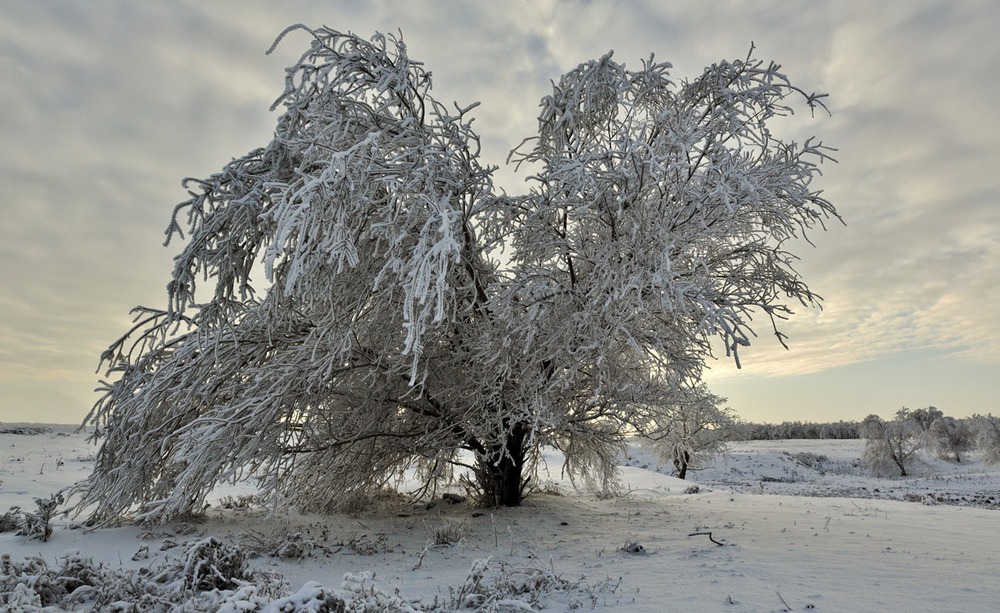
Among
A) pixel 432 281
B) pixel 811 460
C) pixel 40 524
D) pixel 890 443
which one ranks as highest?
pixel 432 281

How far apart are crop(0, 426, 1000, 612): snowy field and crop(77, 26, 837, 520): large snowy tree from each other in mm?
795

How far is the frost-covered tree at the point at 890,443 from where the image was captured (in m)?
28.1

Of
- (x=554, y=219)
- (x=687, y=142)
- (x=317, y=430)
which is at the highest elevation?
(x=687, y=142)

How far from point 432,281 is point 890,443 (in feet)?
103

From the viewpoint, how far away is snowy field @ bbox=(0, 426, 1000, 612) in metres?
3.28

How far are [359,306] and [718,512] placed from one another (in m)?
5.23

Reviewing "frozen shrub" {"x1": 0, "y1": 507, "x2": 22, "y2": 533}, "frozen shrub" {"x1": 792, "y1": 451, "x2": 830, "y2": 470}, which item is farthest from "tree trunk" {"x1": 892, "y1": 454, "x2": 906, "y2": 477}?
"frozen shrub" {"x1": 0, "y1": 507, "x2": 22, "y2": 533}

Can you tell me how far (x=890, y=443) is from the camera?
28.3m

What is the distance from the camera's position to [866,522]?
6.16 metres

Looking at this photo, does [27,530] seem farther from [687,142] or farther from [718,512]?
[718,512]

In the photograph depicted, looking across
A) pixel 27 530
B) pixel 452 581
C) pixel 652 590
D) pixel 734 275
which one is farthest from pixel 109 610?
pixel 734 275

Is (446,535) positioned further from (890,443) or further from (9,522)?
(890,443)

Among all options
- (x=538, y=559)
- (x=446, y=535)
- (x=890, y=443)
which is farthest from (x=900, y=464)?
(x=538, y=559)

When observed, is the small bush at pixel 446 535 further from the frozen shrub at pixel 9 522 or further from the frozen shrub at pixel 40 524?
the frozen shrub at pixel 9 522
